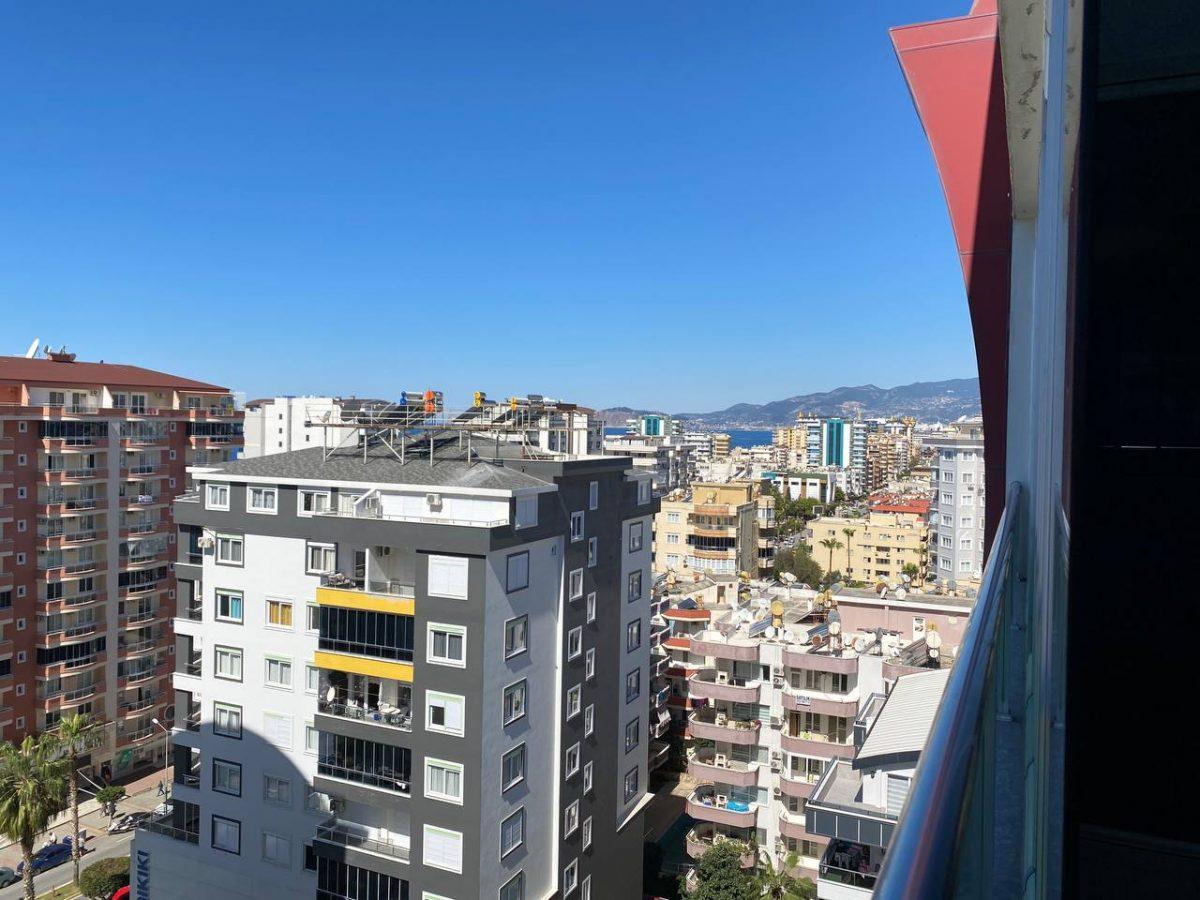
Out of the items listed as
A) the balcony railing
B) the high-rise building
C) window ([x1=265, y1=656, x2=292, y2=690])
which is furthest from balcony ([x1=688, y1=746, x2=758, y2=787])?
the balcony railing

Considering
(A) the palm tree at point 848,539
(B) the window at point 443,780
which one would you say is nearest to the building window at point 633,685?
(B) the window at point 443,780

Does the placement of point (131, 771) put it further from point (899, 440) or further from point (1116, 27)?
point (899, 440)

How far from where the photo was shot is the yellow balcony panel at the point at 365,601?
450 inches

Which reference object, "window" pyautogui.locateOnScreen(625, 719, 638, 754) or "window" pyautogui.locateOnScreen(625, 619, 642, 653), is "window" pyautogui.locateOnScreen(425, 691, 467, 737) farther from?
"window" pyautogui.locateOnScreen(625, 719, 638, 754)

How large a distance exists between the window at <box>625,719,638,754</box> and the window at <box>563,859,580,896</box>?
2.66 meters

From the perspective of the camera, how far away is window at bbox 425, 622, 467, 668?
11.0 metres

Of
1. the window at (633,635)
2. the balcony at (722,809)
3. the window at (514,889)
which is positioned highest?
the window at (633,635)

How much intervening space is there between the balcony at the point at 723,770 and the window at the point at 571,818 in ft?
18.4

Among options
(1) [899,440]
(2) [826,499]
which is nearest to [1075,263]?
(2) [826,499]

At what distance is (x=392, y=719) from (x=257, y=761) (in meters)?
2.68

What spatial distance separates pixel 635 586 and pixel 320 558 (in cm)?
599

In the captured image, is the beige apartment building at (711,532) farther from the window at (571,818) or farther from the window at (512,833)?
the window at (512,833)

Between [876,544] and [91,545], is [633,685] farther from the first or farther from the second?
[876,544]

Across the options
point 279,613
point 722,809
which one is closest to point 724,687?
point 722,809
